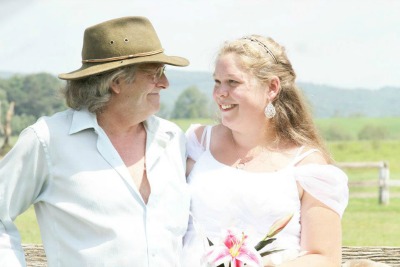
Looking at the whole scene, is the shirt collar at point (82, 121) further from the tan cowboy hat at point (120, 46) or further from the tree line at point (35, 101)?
the tree line at point (35, 101)

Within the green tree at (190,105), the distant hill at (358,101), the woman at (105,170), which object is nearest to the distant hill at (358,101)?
the distant hill at (358,101)

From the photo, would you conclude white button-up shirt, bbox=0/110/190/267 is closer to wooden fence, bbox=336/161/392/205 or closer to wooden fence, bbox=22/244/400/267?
wooden fence, bbox=22/244/400/267

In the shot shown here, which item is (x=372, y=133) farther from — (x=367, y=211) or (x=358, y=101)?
(x=367, y=211)

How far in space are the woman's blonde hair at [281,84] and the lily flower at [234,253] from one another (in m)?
0.99

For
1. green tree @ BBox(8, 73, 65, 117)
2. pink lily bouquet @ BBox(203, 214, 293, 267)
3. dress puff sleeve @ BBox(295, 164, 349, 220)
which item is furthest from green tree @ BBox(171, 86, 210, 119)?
pink lily bouquet @ BBox(203, 214, 293, 267)

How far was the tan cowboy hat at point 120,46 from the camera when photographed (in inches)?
149

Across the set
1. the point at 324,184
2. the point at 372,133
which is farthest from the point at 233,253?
the point at 372,133

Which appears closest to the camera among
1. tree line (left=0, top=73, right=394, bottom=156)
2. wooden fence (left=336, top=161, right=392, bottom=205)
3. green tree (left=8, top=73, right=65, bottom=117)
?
wooden fence (left=336, top=161, right=392, bottom=205)

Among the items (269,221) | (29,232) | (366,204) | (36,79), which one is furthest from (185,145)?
(36,79)

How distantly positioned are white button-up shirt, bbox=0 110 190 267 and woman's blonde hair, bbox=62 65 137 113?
0.09 meters

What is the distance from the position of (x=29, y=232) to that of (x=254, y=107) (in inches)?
383

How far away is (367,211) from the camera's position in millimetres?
18234

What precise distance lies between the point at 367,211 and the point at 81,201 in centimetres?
1537

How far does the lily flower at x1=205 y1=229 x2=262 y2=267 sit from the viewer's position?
10.4 ft
